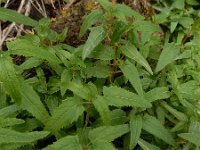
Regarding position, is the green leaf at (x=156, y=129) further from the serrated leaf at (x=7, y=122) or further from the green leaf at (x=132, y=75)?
the serrated leaf at (x=7, y=122)

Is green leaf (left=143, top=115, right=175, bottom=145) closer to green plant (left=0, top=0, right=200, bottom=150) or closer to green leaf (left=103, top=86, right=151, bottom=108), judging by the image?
green plant (left=0, top=0, right=200, bottom=150)

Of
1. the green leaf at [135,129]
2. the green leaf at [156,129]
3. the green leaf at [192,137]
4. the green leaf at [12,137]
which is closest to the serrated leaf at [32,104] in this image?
the green leaf at [12,137]

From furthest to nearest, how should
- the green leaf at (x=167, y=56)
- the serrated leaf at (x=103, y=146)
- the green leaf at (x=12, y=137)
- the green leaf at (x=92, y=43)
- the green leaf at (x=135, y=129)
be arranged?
the green leaf at (x=167, y=56)
the green leaf at (x=92, y=43)
the green leaf at (x=135, y=129)
the serrated leaf at (x=103, y=146)
the green leaf at (x=12, y=137)

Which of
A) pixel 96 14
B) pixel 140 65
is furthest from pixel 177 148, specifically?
pixel 96 14

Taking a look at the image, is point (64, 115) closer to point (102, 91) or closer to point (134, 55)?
point (102, 91)

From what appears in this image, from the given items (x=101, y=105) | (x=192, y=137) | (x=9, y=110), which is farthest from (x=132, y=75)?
(x=9, y=110)

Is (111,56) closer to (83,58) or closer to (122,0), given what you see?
(83,58)
